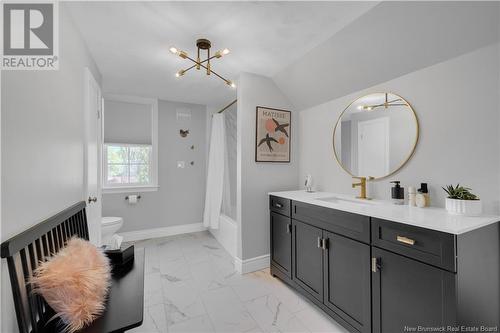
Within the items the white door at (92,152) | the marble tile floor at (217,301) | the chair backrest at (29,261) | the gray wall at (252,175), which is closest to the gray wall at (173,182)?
the marble tile floor at (217,301)

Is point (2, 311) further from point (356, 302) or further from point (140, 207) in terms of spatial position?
point (140, 207)

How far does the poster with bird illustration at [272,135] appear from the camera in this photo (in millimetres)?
2695

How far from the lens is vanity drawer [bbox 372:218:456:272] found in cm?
113

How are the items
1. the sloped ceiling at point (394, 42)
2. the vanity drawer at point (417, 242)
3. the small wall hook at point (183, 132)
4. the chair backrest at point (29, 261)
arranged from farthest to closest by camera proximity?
the small wall hook at point (183, 132)
the sloped ceiling at point (394, 42)
the vanity drawer at point (417, 242)
the chair backrest at point (29, 261)

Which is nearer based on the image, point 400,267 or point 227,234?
point 400,267

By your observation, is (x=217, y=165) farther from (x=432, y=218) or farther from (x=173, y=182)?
(x=432, y=218)

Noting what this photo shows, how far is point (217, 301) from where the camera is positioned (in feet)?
6.77

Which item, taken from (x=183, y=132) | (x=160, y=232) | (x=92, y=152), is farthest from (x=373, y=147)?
(x=160, y=232)

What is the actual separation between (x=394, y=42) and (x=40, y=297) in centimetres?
270

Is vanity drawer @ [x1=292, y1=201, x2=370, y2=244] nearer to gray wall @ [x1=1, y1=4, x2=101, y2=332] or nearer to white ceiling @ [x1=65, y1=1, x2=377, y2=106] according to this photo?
white ceiling @ [x1=65, y1=1, x2=377, y2=106]

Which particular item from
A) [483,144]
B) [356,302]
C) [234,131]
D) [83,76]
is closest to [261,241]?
[356,302]

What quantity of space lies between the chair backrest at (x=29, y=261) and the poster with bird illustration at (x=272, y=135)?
1954 millimetres

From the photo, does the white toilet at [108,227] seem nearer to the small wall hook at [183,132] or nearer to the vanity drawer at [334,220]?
the small wall hook at [183,132]

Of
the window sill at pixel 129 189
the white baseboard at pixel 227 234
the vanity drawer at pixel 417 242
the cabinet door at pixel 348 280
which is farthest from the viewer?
the window sill at pixel 129 189
